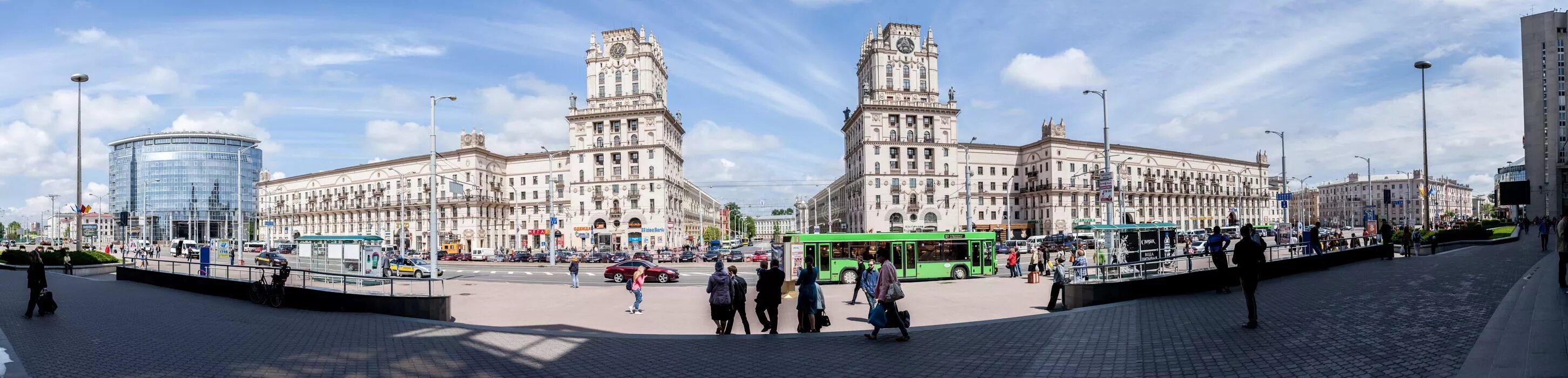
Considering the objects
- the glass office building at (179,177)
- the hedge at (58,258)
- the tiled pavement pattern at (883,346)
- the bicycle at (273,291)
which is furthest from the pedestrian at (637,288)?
the glass office building at (179,177)

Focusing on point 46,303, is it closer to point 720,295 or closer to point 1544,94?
point 720,295

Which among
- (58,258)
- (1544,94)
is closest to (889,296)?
(58,258)

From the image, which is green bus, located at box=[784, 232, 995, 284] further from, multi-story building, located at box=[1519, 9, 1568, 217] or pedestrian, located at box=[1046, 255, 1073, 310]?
multi-story building, located at box=[1519, 9, 1568, 217]

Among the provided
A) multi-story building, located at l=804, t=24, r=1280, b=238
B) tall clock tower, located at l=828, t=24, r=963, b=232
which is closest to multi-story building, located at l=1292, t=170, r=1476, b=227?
multi-story building, located at l=804, t=24, r=1280, b=238

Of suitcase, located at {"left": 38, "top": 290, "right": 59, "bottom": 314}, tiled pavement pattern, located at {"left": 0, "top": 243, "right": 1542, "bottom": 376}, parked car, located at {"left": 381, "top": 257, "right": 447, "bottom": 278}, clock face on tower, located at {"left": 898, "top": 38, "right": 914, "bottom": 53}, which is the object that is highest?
clock face on tower, located at {"left": 898, "top": 38, "right": 914, "bottom": 53}

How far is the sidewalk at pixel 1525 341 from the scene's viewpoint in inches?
233

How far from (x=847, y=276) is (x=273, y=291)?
18.5m

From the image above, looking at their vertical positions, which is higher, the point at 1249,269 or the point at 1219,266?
the point at 1249,269

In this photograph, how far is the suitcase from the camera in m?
14.8

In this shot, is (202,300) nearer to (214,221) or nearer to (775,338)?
(775,338)

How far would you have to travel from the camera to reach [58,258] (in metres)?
32.1

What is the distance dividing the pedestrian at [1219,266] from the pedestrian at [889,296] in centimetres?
713

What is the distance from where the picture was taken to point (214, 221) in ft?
526

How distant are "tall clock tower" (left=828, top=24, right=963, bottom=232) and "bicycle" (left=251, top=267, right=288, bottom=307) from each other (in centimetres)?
6383
